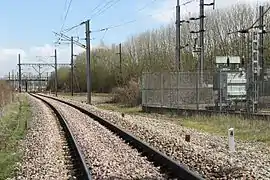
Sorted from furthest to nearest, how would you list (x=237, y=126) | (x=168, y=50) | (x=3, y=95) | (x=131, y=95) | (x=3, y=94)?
1. (x=168, y=50)
2. (x=131, y=95)
3. (x=3, y=94)
4. (x=3, y=95)
5. (x=237, y=126)

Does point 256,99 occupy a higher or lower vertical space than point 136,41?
lower

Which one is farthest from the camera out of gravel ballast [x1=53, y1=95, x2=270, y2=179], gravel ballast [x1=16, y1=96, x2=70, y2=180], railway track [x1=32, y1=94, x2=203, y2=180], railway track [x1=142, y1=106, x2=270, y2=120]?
railway track [x1=142, y1=106, x2=270, y2=120]

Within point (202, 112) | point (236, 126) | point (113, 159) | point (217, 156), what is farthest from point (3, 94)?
point (217, 156)

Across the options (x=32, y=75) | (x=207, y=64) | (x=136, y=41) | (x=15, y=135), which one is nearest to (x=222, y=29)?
(x=207, y=64)

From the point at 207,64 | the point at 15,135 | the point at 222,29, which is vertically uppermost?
the point at 222,29

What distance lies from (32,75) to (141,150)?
16267cm

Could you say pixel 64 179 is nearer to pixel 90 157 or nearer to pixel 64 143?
pixel 90 157

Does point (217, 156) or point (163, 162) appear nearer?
point (163, 162)

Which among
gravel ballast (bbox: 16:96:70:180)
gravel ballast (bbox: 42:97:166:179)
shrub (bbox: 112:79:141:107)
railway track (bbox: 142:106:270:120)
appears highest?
shrub (bbox: 112:79:141:107)

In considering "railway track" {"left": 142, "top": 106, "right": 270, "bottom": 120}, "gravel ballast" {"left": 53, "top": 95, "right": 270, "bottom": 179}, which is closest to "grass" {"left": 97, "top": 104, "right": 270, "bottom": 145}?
"railway track" {"left": 142, "top": 106, "right": 270, "bottom": 120}

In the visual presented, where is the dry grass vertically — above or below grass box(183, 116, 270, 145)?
above

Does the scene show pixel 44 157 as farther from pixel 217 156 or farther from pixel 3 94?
pixel 3 94

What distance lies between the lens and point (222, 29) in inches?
2613

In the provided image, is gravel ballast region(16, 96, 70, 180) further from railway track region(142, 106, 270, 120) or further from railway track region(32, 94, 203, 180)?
railway track region(142, 106, 270, 120)
